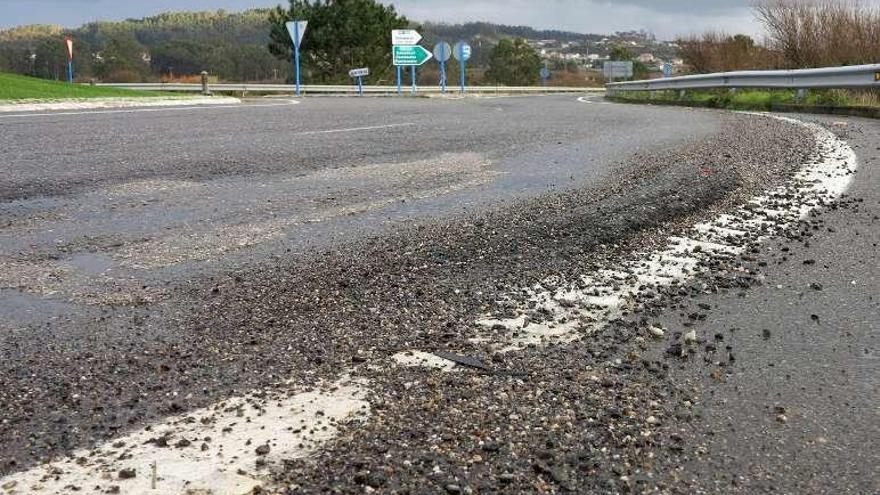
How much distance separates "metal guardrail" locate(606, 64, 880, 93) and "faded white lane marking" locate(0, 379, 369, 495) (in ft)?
45.6

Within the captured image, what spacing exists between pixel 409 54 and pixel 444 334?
38231 mm

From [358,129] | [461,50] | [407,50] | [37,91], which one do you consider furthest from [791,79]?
[407,50]

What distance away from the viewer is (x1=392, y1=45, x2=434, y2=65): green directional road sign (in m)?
39.4

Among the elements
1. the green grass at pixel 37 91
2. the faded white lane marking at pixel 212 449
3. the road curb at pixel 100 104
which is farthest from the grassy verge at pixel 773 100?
the green grass at pixel 37 91

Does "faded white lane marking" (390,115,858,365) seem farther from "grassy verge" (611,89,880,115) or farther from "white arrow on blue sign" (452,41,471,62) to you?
"white arrow on blue sign" (452,41,471,62)

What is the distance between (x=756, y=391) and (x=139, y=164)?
20.1 ft

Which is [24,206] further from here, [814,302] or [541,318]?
[814,302]

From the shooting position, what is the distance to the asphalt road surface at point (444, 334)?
1.92m

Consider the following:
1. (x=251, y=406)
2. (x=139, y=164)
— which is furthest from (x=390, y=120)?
(x=251, y=406)

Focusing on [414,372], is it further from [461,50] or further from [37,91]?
[461,50]

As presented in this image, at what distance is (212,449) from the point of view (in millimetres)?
1941

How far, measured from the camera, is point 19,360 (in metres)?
2.54

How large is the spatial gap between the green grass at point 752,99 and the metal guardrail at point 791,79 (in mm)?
236

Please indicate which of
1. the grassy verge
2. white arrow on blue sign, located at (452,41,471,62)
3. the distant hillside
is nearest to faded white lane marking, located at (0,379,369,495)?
the grassy verge
